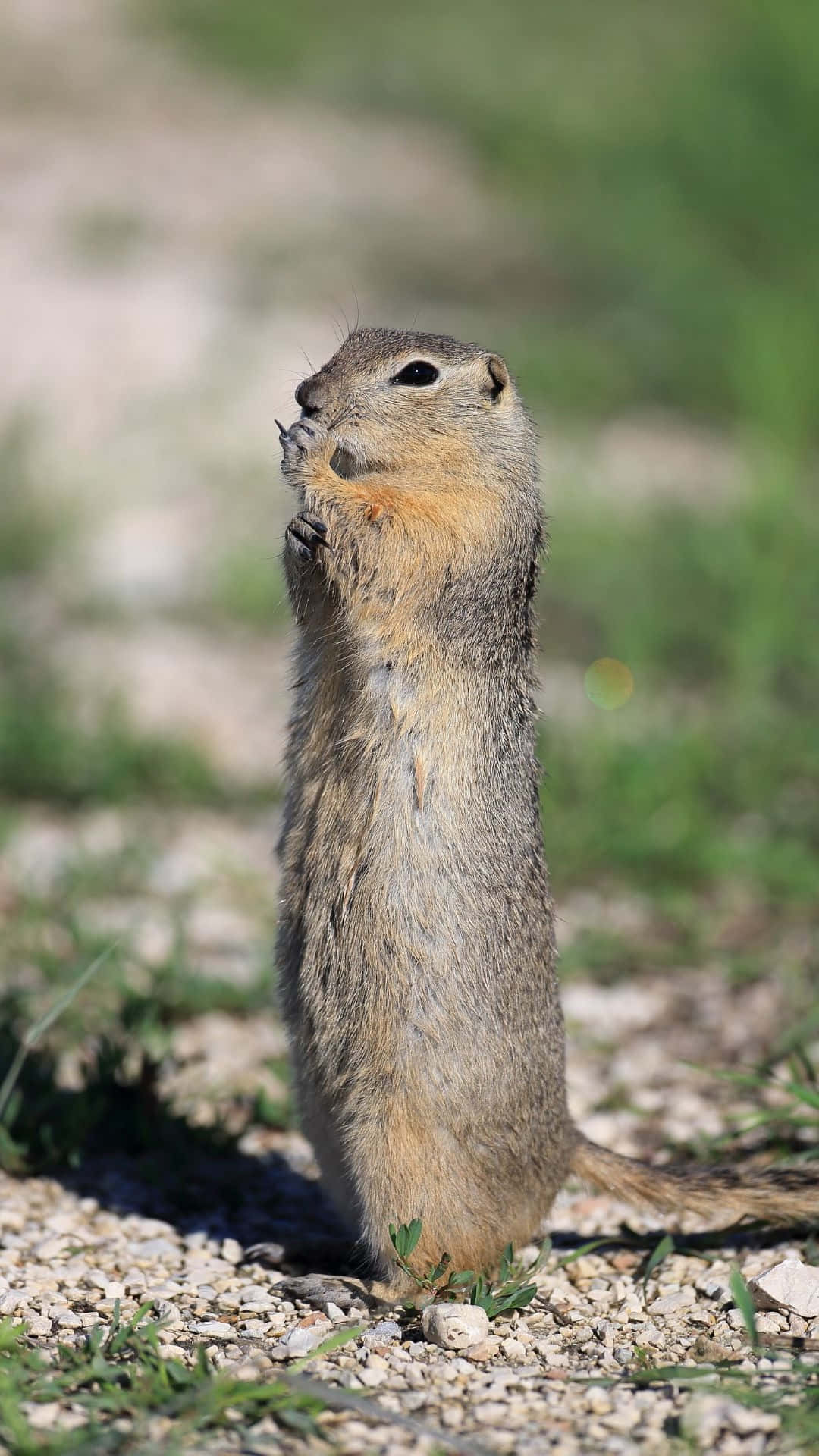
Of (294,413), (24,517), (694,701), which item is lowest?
(694,701)

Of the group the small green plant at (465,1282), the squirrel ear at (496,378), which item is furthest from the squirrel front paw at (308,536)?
the small green plant at (465,1282)

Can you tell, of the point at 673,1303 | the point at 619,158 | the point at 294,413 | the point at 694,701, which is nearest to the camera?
the point at 673,1303

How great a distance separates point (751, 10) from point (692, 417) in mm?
7251

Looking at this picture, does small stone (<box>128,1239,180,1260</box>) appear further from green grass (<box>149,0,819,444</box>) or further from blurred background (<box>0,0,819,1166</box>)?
green grass (<box>149,0,819,444</box>)

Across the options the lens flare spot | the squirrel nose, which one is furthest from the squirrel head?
the lens flare spot

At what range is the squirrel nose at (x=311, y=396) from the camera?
3549 millimetres

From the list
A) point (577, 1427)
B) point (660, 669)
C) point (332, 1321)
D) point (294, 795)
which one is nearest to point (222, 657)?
point (660, 669)

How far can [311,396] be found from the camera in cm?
355

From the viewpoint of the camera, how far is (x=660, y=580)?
7.93 metres

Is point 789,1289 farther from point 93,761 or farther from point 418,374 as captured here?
point 93,761

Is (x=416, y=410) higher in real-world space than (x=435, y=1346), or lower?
higher

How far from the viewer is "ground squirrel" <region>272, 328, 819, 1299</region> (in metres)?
3.26

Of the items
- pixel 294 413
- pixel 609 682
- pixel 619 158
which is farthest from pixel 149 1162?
pixel 619 158

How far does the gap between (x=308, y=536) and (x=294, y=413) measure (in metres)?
5.38
